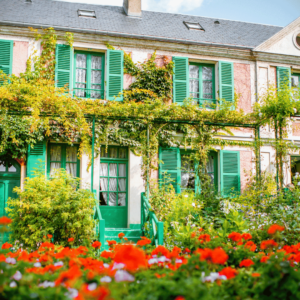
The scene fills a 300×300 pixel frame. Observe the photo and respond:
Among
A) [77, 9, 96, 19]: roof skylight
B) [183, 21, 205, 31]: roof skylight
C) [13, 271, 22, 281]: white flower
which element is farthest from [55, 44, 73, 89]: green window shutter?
[13, 271, 22, 281]: white flower

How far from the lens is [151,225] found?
20.2 feet

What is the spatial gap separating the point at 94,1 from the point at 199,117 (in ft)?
17.7

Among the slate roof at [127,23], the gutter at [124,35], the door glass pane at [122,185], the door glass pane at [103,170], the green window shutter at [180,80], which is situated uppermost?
the slate roof at [127,23]

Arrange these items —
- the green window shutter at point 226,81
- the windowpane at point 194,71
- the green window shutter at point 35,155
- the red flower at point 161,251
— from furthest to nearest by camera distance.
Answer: the windowpane at point 194,71, the green window shutter at point 226,81, the green window shutter at point 35,155, the red flower at point 161,251

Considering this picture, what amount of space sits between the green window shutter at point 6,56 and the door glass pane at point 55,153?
2.05 meters

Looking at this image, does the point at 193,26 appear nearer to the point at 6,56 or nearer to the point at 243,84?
the point at 243,84

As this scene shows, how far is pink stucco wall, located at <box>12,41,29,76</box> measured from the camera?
8523 millimetres

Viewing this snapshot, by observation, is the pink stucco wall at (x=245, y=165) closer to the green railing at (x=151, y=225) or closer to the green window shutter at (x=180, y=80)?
the green window shutter at (x=180, y=80)

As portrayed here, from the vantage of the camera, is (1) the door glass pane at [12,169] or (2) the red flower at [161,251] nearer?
(2) the red flower at [161,251]

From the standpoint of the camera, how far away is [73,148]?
8.57 m

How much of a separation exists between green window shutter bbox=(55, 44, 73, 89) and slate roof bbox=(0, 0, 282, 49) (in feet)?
1.69

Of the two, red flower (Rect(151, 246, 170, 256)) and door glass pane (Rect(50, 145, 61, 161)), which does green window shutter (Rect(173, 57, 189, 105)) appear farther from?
red flower (Rect(151, 246, 170, 256))

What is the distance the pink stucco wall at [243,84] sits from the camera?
972 cm

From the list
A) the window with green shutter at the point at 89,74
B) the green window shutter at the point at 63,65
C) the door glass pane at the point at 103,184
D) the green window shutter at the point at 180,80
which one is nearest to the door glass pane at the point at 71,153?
the door glass pane at the point at 103,184
